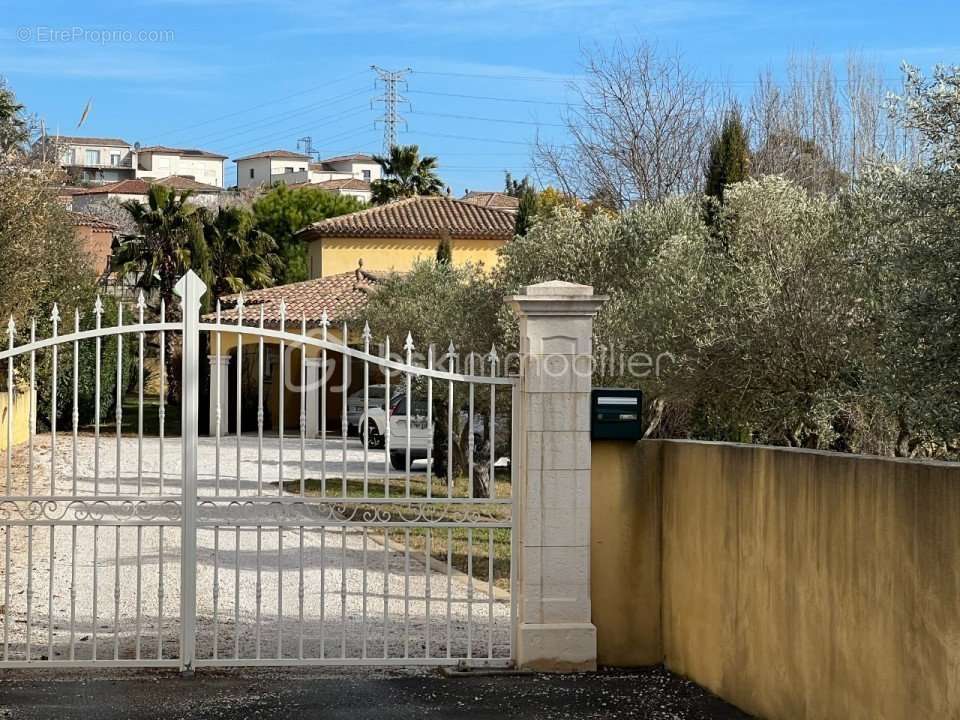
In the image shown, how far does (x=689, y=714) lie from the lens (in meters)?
6.42

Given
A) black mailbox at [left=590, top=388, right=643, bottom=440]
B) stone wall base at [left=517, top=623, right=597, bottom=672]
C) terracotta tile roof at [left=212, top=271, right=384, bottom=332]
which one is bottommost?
stone wall base at [left=517, top=623, right=597, bottom=672]

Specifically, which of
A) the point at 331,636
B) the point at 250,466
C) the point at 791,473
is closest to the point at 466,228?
the point at 250,466

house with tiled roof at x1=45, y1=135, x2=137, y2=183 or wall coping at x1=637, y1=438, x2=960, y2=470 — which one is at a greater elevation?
house with tiled roof at x1=45, y1=135, x2=137, y2=183

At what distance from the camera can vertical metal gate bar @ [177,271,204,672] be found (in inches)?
278

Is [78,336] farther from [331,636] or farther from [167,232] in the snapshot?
[167,232]

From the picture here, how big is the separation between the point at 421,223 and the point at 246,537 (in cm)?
2934

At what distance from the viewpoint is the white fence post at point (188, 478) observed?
7.07 metres

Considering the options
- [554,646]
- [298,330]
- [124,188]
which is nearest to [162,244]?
[298,330]

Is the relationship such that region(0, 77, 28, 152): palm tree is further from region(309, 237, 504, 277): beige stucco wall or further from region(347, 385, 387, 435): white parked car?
region(309, 237, 504, 277): beige stucco wall

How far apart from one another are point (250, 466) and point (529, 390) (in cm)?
1433

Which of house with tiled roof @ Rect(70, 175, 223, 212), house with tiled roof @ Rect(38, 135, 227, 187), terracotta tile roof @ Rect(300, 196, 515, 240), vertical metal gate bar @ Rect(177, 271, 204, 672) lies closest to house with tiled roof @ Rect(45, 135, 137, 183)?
house with tiled roof @ Rect(38, 135, 227, 187)

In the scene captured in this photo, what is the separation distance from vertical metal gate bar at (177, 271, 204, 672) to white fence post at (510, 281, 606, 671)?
5.75ft

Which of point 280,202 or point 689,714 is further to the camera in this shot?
point 280,202

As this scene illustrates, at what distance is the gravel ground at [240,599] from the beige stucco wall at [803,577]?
45.9 inches
